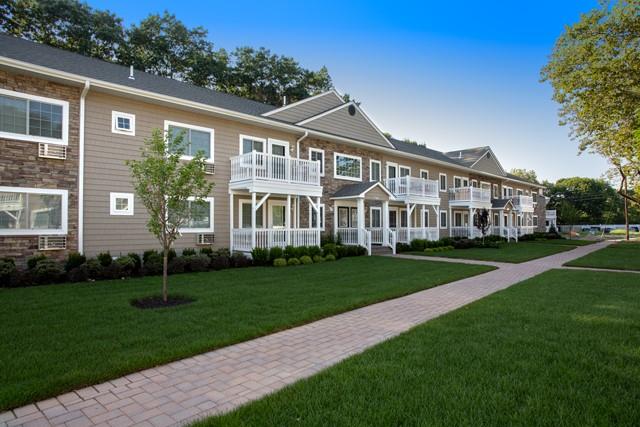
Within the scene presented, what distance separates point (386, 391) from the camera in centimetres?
322

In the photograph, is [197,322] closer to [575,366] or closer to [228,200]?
[575,366]

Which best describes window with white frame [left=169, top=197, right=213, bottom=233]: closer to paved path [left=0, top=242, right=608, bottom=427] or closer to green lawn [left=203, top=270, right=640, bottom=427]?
paved path [left=0, top=242, right=608, bottom=427]

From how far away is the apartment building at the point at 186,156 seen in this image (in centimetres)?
985

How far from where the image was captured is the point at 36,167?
9.94 meters

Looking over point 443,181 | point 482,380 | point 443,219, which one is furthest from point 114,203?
point 443,181

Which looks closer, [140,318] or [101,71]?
[140,318]

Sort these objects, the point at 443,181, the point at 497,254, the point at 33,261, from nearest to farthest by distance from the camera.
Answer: the point at 33,261, the point at 497,254, the point at 443,181

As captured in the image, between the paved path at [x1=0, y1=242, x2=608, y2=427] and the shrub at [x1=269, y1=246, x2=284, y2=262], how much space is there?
277 inches

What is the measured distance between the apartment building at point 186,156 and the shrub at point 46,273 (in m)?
1.40

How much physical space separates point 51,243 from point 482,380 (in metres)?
11.1

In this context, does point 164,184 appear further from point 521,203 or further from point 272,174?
point 521,203

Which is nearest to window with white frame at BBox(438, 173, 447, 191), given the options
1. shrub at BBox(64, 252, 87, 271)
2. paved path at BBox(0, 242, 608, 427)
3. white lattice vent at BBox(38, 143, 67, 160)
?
paved path at BBox(0, 242, 608, 427)

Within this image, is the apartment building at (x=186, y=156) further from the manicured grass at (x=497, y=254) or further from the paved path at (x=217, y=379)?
the paved path at (x=217, y=379)

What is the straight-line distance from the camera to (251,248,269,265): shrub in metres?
12.6
